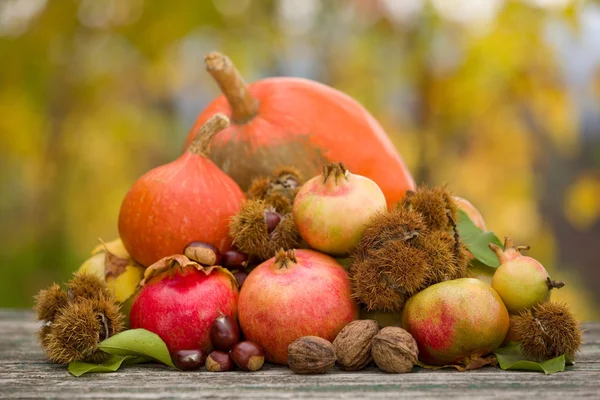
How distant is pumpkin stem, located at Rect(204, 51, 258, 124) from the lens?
1.63m

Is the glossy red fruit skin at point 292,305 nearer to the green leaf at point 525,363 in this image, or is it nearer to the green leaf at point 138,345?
the green leaf at point 138,345

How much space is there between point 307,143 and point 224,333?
62 cm

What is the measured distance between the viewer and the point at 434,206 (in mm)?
1280

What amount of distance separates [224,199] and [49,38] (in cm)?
288

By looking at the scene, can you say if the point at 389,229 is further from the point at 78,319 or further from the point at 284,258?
the point at 78,319

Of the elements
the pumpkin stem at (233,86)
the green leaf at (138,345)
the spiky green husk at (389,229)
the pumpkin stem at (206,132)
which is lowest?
the green leaf at (138,345)

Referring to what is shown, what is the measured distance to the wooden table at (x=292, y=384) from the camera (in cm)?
98

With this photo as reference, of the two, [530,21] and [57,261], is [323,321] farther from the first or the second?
[57,261]

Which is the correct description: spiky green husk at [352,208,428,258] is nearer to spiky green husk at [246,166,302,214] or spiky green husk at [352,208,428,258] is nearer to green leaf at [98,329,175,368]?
spiky green husk at [246,166,302,214]

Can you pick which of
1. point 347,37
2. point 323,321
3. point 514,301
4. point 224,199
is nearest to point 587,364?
point 514,301

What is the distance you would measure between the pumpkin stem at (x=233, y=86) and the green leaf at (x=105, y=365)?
27.3 inches

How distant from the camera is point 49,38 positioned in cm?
386

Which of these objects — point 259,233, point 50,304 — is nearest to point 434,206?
point 259,233

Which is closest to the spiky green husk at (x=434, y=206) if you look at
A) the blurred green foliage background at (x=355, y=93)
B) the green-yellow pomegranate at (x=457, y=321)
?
the green-yellow pomegranate at (x=457, y=321)
